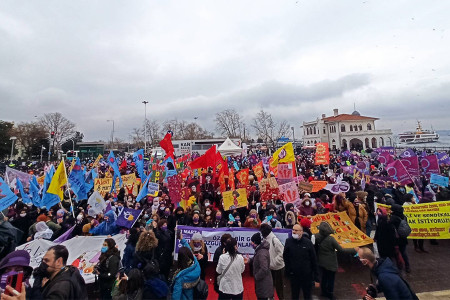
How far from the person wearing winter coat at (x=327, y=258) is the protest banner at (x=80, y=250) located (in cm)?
449

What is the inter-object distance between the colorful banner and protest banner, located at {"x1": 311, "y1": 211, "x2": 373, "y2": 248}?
155 cm

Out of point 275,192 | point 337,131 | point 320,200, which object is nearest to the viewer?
point 320,200

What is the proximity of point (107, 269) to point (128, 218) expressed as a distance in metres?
2.33

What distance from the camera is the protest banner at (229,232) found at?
5902mm

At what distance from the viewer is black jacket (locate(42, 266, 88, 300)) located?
7.78 feet

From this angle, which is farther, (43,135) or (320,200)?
(43,135)

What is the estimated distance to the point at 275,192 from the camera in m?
8.99

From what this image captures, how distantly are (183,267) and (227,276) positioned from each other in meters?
0.73

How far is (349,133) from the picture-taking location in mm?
68250

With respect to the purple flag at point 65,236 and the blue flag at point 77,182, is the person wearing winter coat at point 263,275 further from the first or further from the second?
the blue flag at point 77,182

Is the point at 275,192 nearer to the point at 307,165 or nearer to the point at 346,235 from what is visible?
the point at 346,235

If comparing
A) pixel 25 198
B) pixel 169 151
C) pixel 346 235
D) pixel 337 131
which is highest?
pixel 337 131

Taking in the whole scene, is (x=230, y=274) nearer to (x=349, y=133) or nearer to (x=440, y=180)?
(x=440, y=180)

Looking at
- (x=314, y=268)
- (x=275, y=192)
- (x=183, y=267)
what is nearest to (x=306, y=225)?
(x=314, y=268)
